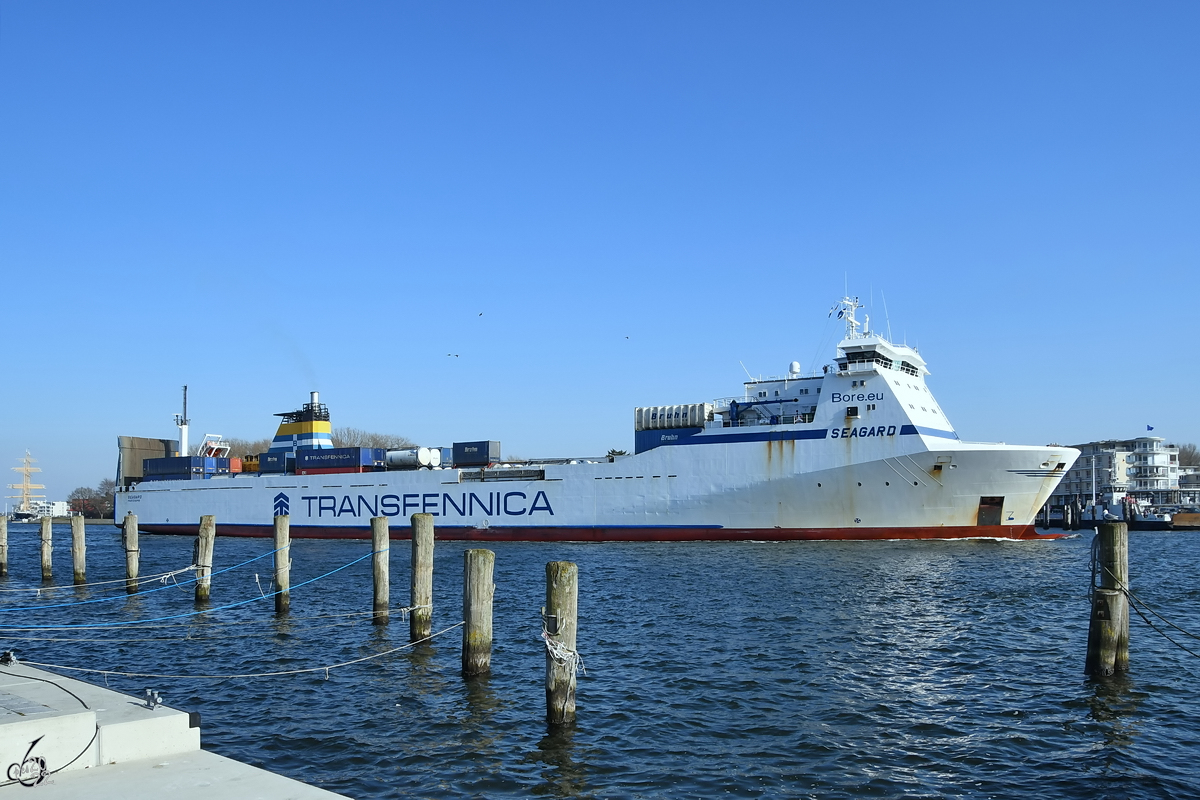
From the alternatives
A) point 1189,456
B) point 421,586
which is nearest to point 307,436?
point 421,586

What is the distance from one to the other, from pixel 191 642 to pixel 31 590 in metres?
12.4

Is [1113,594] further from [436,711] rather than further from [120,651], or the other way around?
[120,651]

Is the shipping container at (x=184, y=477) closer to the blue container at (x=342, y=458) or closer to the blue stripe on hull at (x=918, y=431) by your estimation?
the blue container at (x=342, y=458)

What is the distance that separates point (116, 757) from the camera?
6.62 m

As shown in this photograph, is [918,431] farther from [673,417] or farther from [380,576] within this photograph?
[380,576]

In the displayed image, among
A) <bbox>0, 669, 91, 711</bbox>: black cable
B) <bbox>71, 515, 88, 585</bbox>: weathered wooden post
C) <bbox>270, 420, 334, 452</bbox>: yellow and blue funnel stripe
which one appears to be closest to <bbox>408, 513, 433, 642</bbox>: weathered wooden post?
<bbox>0, 669, 91, 711</bbox>: black cable

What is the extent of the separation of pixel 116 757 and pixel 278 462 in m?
44.4

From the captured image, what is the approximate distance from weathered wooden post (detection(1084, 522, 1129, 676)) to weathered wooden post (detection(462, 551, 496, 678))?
845cm

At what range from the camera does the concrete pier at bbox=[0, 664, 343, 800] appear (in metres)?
6.04

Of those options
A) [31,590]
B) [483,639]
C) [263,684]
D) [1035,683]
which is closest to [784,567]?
[1035,683]

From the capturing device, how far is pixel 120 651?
1527 centimetres

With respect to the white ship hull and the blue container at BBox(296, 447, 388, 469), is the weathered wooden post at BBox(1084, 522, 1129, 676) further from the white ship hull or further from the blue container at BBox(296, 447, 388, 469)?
the blue container at BBox(296, 447, 388, 469)

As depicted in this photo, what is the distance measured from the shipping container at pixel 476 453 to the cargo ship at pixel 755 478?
8 cm

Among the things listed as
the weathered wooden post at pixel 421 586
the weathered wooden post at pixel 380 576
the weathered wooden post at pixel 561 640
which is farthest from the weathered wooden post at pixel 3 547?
the weathered wooden post at pixel 561 640
